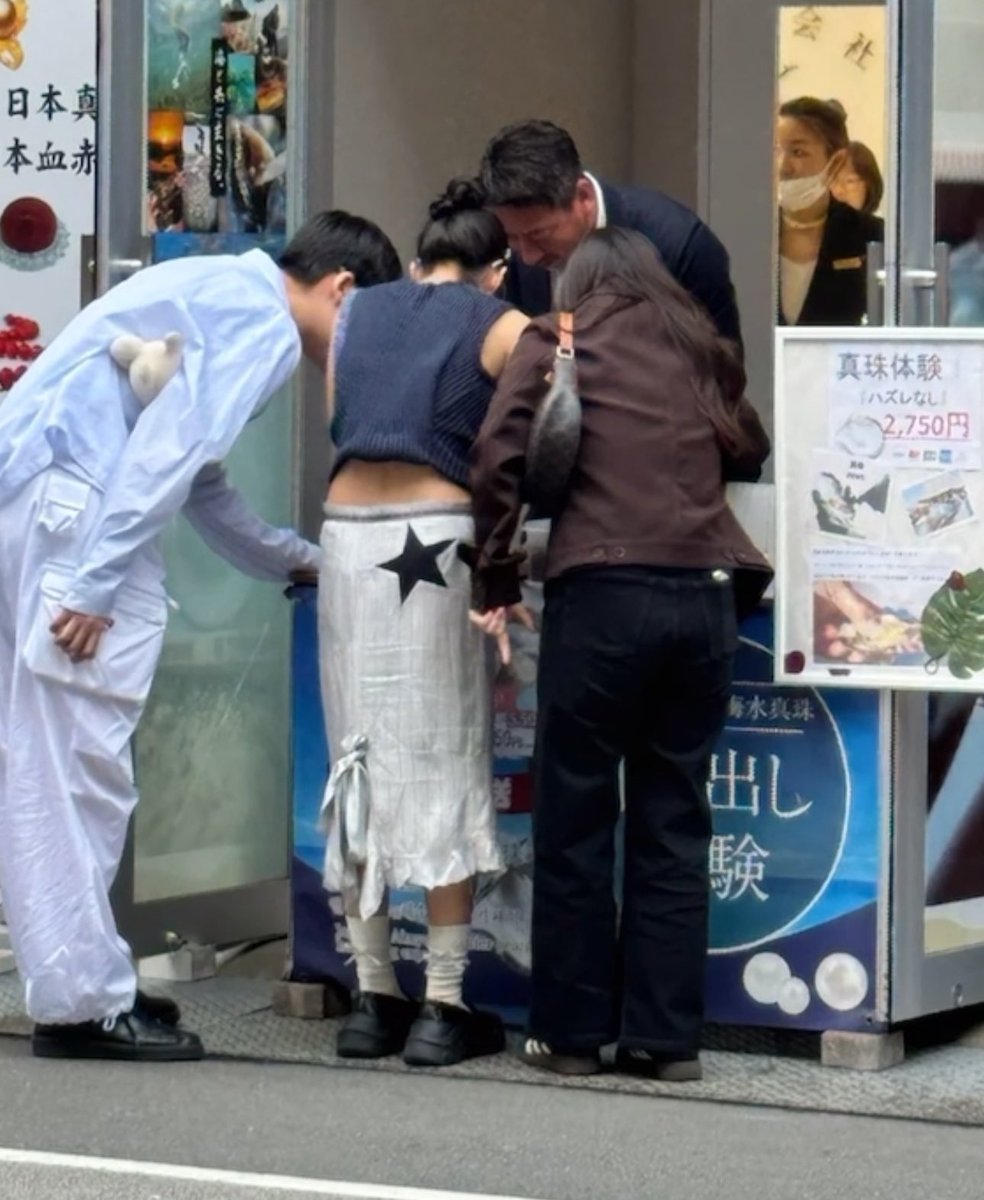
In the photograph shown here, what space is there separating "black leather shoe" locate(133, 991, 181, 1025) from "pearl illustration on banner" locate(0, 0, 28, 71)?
7.58 feet

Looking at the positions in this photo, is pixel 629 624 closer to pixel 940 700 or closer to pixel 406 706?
pixel 406 706

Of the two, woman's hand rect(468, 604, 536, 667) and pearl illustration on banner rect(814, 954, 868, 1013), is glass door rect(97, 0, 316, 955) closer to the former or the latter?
woman's hand rect(468, 604, 536, 667)

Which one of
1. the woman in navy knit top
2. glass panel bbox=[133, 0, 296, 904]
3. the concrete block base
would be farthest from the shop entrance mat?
glass panel bbox=[133, 0, 296, 904]

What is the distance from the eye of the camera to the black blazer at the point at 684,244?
5.75 metres

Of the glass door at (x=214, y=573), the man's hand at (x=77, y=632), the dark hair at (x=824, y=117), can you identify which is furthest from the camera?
the dark hair at (x=824, y=117)

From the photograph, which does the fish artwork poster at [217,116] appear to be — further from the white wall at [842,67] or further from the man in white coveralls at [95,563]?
the white wall at [842,67]

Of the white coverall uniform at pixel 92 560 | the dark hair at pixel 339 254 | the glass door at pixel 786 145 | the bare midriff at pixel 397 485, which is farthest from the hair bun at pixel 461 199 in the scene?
the glass door at pixel 786 145

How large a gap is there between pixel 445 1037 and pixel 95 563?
3.93 feet

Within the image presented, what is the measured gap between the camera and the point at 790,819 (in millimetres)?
5723

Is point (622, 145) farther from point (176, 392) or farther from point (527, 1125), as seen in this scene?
point (527, 1125)

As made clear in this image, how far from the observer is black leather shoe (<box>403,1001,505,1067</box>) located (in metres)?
5.68

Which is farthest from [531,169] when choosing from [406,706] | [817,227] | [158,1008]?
[817,227]

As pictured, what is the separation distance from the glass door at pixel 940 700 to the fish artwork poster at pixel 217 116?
1779mm

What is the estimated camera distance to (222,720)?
22.3 ft
